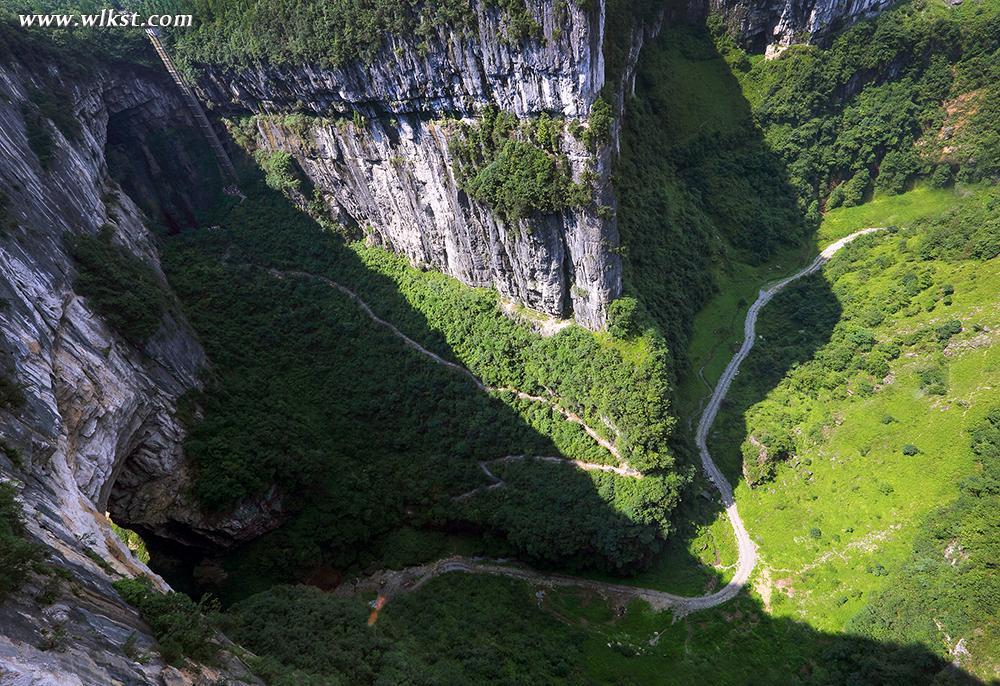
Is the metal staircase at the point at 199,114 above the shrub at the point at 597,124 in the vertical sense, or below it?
above

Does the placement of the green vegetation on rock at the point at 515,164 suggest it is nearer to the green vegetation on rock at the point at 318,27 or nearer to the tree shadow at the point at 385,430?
the green vegetation on rock at the point at 318,27

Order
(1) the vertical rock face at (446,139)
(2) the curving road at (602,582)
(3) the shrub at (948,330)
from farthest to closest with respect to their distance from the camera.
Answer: (3) the shrub at (948,330) → (2) the curving road at (602,582) → (1) the vertical rock face at (446,139)

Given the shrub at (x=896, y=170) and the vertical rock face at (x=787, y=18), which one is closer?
the shrub at (x=896, y=170)

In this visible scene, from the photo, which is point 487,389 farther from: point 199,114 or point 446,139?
point 199,114

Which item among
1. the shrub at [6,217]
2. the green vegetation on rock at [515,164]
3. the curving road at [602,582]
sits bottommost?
the curving road at [602,582]

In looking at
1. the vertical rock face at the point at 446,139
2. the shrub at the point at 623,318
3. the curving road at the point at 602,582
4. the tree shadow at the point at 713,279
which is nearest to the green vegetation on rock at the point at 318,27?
the vertical rock face at the point at 446,139

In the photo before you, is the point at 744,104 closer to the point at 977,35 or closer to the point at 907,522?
the point at 977,35

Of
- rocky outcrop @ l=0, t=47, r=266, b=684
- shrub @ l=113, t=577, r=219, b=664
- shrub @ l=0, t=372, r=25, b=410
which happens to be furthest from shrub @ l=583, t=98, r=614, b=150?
shrub @ l=113, t=577, r=219, b=664

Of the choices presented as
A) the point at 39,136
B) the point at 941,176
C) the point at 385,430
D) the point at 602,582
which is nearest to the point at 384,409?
the point at 385,430
